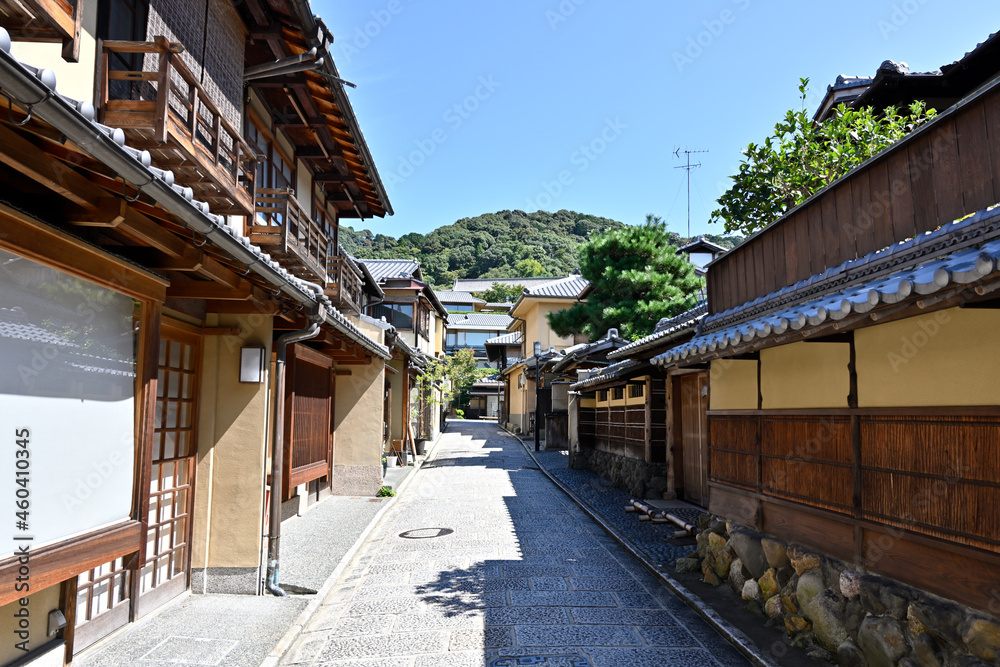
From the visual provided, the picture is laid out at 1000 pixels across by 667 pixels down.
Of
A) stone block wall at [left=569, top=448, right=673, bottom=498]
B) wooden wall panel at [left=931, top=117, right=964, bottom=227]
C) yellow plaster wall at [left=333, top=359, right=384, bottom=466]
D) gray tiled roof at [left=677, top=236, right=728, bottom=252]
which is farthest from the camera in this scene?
gray tiled roof at [left=677, top=236, right=728, bottom=252]

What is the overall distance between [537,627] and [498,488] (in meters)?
11.7

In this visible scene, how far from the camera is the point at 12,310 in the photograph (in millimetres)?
4238

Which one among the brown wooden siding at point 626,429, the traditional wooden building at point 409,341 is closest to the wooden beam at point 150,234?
the brown wooden siding at point 626,429

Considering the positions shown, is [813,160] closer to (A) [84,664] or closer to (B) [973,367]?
(B) [973,367]

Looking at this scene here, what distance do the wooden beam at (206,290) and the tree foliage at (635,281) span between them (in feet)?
58.3

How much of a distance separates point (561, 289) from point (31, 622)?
3812cm

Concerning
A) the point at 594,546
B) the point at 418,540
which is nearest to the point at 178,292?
the point at 418,540

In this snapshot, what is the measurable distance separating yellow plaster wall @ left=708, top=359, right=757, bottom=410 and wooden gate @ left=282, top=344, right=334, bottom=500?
740cm

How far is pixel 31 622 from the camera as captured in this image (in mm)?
5000

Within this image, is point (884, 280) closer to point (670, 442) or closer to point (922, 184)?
point (922, 184)

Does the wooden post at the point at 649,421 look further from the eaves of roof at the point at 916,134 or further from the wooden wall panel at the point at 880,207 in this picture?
the wooden wall panel at the point at 880,207

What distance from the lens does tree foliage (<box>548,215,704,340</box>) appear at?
76.5ft

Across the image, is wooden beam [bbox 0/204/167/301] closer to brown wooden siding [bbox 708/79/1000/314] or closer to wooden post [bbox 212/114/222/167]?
wooden post [bbox 212/114/222/167]

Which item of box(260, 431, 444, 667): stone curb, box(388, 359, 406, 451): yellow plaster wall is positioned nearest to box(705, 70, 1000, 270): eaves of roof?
box(260, 431, 444, 667): stone curb
